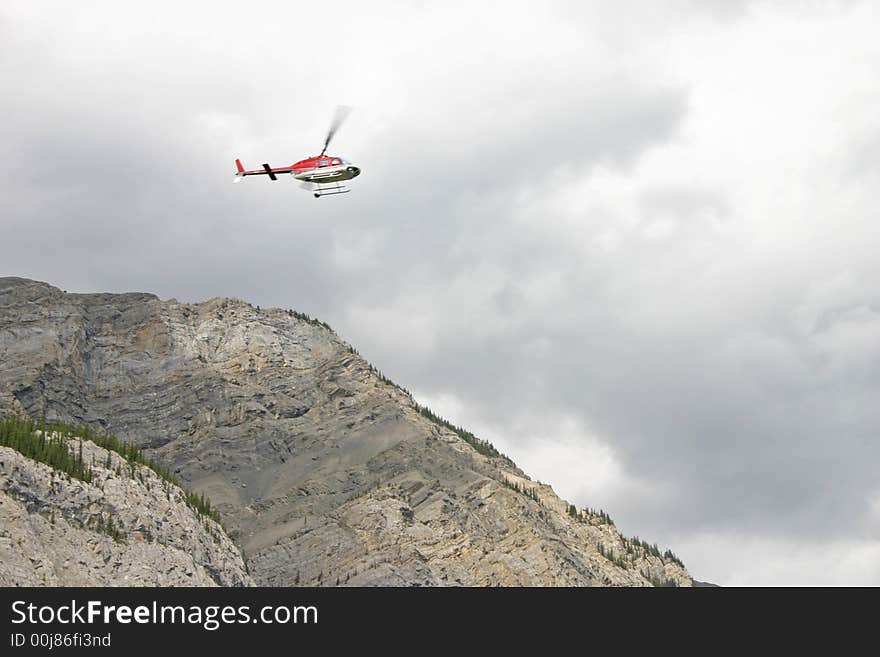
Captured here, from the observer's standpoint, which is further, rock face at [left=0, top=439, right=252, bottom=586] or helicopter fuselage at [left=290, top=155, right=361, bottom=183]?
rock face at [left=0, top=439, right=252, bottom=586]

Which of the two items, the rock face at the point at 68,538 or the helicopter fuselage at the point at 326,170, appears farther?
the rock face at the point at 68,538

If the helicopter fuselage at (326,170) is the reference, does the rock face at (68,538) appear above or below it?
below

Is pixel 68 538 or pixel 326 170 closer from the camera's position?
pixel 326 170

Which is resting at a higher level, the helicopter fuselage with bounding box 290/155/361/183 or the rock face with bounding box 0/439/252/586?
the helicopter fuselage with bounding box 290/155/361/183

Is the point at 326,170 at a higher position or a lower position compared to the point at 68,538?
higher
